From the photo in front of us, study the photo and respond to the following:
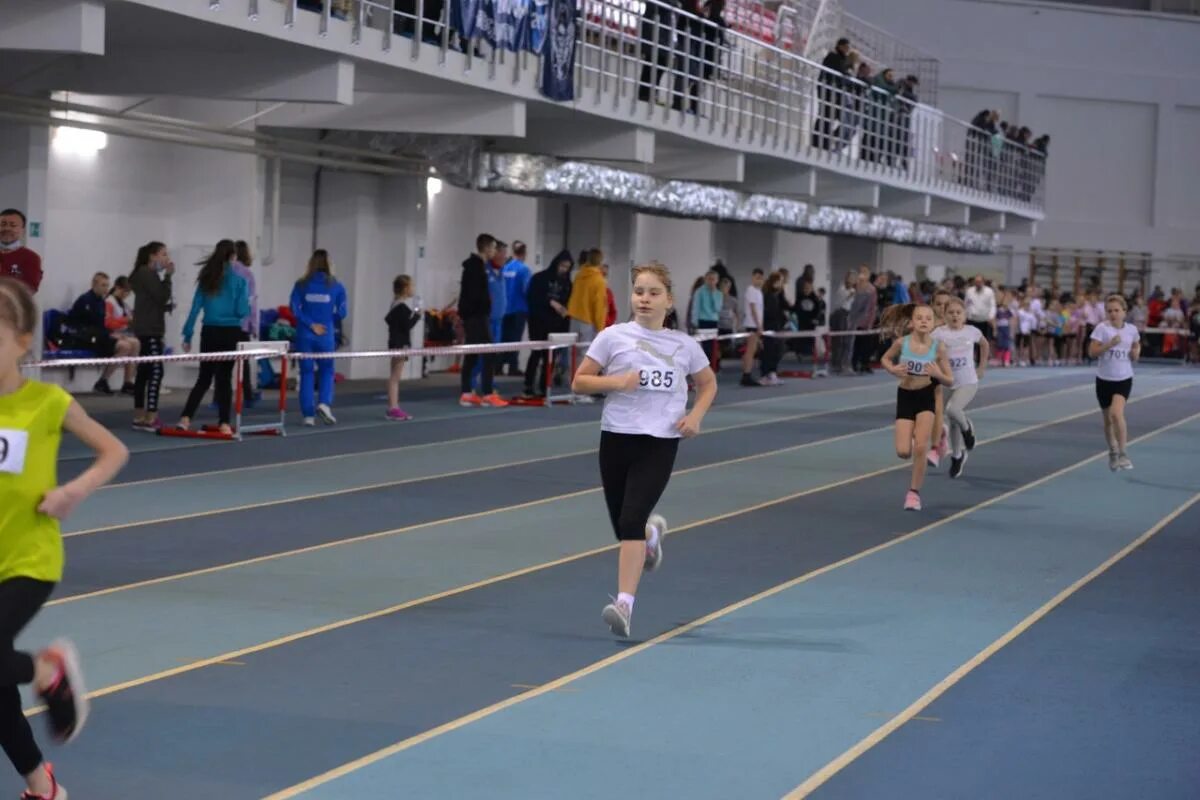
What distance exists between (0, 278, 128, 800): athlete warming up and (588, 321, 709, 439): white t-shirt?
362 cm

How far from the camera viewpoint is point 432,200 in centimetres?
2816

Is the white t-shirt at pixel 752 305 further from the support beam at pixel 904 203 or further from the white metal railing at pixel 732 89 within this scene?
the support beam at pixel 904 203

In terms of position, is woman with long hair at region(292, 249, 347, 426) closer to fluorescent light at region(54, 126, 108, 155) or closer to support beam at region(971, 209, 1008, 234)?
fluorescent light at region(54, 126, 108, 155)

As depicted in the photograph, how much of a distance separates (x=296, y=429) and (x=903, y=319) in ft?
21.7

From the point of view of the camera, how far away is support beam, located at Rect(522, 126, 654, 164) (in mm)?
24203

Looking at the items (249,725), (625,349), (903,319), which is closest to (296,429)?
(903,319)

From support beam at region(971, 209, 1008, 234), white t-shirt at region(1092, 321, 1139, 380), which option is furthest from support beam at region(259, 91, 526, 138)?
support beam at region(971, 209, 1008, 234)

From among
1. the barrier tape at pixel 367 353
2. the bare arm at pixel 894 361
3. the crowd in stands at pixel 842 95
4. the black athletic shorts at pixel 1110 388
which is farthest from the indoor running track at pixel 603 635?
the crowd in stands at pixel 842 95

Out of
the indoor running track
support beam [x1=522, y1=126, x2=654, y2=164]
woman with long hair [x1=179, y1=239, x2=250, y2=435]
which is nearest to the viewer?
the indoor running track

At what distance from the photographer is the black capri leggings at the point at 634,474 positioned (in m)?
8.49

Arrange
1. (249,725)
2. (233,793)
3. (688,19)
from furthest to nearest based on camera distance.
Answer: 1. (688,19)
2. (249,725)
3. (233,793)

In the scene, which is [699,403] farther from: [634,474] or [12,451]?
[12,451]

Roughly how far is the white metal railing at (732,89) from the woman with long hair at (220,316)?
2399 millimetres

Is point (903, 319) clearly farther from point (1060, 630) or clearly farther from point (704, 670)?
point (704, 670)
